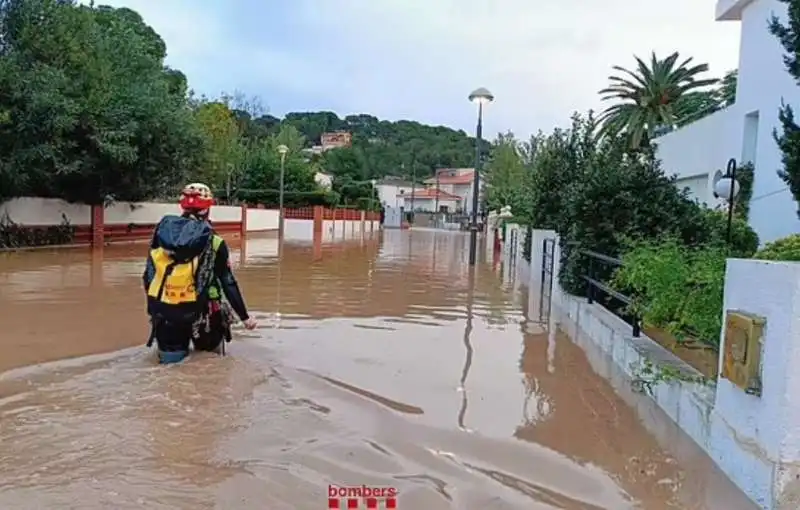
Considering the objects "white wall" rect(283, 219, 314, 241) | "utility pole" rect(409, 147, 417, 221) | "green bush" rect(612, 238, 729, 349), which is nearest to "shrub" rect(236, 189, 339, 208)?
"white wall" rect(283, 219, 314, 241)

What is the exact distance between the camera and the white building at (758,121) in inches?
583

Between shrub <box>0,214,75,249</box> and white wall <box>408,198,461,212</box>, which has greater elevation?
white wall <box>408,198,461,212</box>

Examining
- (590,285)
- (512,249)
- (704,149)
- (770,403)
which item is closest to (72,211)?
(512,249)

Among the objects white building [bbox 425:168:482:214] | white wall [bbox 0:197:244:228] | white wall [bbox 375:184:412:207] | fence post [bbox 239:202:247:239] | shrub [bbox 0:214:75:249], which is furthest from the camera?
white wall [bbox 375:184:412:207]

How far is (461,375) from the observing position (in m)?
6.44

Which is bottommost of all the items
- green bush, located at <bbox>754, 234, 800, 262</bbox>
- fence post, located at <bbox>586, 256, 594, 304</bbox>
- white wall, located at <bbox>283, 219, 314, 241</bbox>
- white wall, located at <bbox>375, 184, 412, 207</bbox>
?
white wall, located at <bbox>283, 219, 314, 241</bbox>

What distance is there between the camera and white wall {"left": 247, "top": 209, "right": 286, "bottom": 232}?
3897cm

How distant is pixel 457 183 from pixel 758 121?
83.1 metres

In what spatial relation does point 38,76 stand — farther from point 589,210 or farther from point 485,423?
point 485,423

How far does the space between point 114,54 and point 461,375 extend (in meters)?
19.7

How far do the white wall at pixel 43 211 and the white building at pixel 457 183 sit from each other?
73982 mm

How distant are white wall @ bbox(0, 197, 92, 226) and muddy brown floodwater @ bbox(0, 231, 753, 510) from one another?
13550 mm

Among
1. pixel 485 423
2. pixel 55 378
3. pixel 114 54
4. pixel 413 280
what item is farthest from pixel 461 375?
pixel 114 54

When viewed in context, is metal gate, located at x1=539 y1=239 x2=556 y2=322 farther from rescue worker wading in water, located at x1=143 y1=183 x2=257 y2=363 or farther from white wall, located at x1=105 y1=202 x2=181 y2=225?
white wall, located at x1=105 y1=202 x2=181 y2=225
